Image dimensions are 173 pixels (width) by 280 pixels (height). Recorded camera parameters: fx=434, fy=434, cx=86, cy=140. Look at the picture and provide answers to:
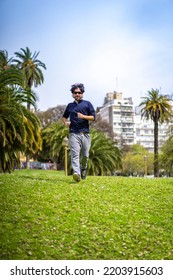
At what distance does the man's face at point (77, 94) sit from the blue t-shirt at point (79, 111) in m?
0.10

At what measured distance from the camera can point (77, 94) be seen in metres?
6.75

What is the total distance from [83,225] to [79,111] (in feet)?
7.94

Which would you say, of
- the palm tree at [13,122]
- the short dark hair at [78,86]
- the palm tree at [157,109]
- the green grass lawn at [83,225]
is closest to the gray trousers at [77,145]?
the green grass lawn at [83,225]

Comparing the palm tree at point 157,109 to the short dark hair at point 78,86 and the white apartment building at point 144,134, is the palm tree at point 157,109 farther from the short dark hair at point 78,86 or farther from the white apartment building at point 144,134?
the white apartment building at point 144,134

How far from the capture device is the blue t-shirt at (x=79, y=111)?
686cm

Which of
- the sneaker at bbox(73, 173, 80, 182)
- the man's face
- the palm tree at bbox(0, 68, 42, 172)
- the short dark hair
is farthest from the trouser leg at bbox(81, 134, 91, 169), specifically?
the palm tree at bbox(0, 68, 42, 172)

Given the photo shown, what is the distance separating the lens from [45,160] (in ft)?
148

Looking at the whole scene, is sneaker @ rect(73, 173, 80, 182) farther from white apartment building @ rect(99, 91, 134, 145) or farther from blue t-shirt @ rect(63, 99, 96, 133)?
white apartment building @ rect(99, 91, 134, 145)

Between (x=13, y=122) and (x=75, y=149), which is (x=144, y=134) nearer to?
(x=13, y=122)

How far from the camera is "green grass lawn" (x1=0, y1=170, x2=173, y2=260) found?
166 inches

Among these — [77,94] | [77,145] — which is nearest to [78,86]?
[77,94]

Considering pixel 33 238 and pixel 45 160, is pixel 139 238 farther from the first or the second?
pixel 45 160
